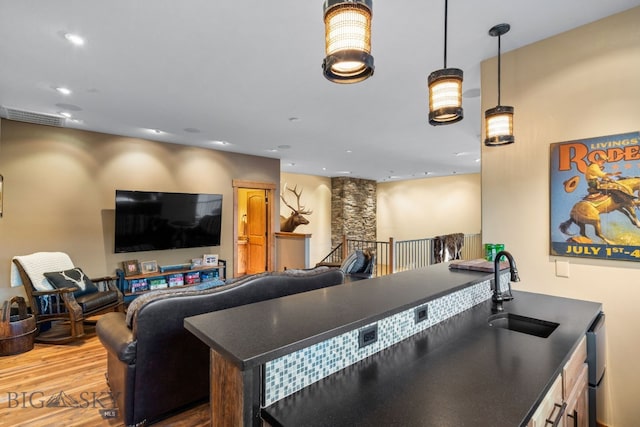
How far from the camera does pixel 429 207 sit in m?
10.6

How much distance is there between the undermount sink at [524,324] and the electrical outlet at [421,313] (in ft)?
1.50

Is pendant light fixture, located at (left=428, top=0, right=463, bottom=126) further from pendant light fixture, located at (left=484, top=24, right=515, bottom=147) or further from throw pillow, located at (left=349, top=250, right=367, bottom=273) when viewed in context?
throw pillow, located at (left=349, top=250, right=367, bottom=273)

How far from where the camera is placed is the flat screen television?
500 cm

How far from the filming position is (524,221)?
248cm

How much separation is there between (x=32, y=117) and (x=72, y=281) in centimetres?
222

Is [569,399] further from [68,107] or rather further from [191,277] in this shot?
[191,277]

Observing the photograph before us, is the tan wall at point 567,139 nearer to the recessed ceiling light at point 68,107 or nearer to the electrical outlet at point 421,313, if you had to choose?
the electrical outlet at point 421,313

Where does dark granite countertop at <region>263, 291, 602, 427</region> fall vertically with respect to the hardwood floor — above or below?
above

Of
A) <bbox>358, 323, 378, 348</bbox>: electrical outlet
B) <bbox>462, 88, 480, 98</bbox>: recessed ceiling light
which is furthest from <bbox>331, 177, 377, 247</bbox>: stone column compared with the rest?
<bbox>358, 323, 378, 348</bbox>: electrical outlet

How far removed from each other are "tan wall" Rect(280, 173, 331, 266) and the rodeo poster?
25.0 ft

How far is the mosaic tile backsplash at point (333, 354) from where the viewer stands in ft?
3.25

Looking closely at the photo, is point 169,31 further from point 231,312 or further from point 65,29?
point 231,312

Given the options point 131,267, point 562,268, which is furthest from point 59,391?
point 562,268

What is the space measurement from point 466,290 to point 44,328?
5.12 m
